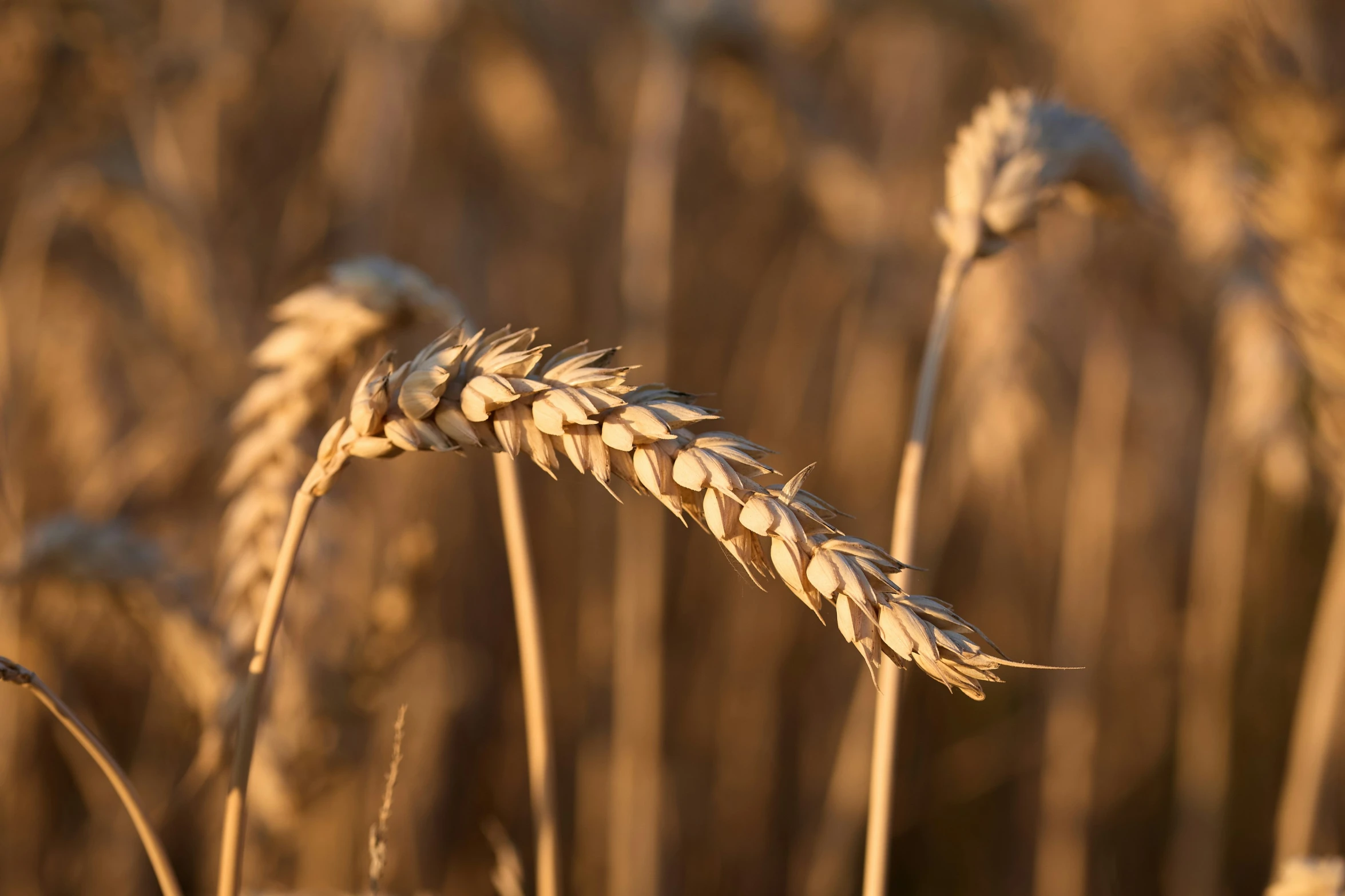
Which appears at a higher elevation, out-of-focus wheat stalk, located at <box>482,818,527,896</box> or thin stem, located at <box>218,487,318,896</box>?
thin stem, located at <box>218,487,318,896</box>

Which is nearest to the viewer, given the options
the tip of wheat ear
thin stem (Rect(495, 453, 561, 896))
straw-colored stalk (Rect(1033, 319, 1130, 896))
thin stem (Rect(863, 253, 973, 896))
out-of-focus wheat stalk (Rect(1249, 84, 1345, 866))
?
the tip of wheat ear

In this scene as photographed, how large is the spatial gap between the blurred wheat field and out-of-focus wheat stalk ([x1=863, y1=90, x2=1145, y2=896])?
0.70ft

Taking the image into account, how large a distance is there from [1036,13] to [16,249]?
2.61m

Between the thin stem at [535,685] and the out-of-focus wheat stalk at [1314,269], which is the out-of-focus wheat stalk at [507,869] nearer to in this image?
the thin stem at [535,685]

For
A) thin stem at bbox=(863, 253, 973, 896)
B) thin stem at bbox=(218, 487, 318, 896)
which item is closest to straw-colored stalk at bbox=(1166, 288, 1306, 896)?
thin stem at bbox=(863, 253, 973, 896)

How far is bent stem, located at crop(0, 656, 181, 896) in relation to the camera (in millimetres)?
654

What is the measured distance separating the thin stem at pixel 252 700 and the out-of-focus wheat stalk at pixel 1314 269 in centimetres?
131

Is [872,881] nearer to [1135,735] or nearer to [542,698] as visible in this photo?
[542,698]

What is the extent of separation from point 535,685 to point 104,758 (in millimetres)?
348

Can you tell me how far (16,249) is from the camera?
6.41 ft

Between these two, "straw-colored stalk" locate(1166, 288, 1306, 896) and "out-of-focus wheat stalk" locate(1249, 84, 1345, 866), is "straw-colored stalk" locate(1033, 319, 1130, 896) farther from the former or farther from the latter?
"out-of-focus wheat stalk" locate(1249, 84, 1345, 866)

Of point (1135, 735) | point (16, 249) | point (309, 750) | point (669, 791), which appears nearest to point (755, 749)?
point (669, 791)

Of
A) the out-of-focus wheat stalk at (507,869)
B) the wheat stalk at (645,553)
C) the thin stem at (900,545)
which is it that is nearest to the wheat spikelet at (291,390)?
the out-of-focus wheat stalk at (507,869)

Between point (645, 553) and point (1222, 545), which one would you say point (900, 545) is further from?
point (1222, 545)
